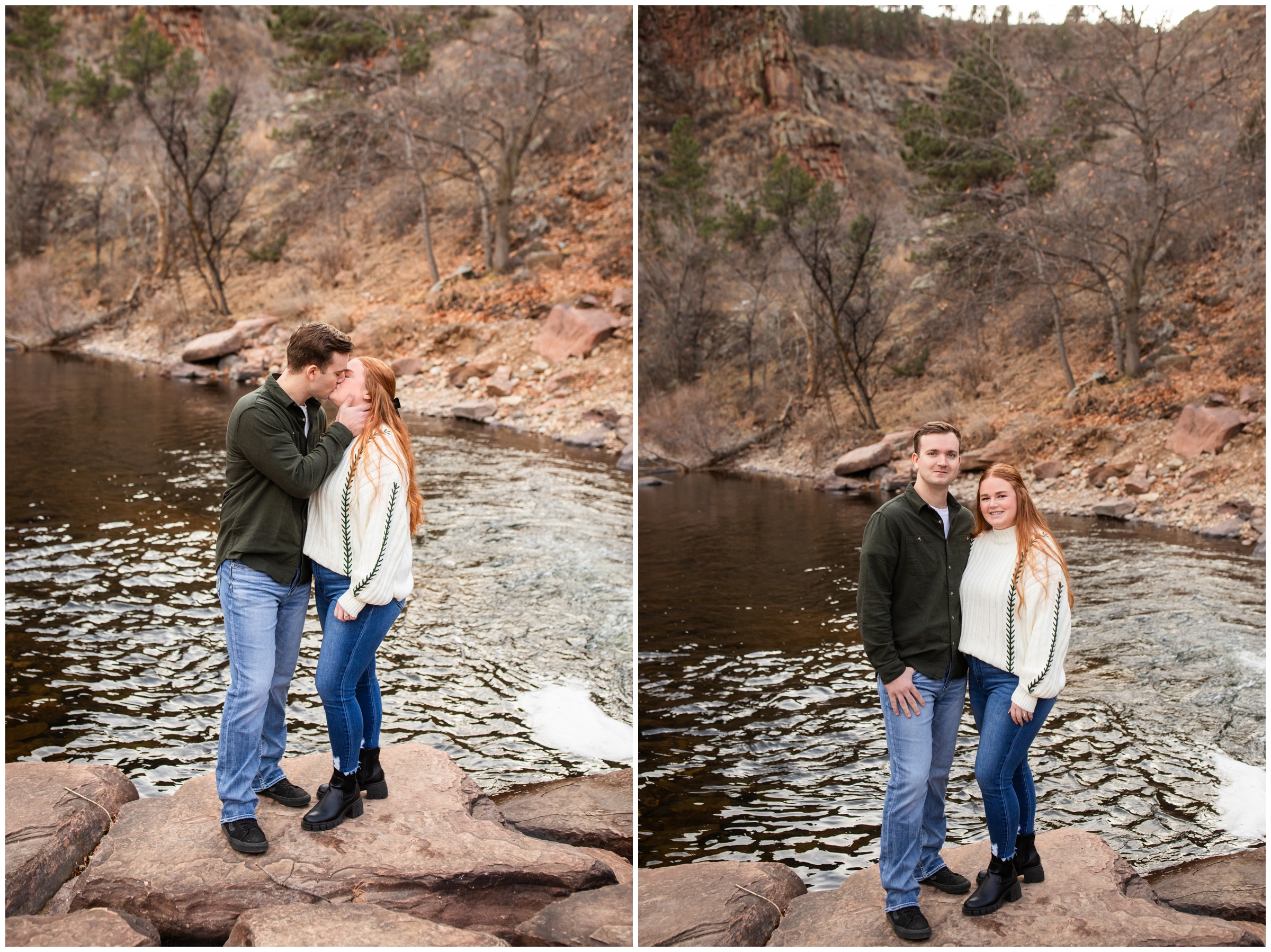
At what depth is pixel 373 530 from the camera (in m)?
2.98

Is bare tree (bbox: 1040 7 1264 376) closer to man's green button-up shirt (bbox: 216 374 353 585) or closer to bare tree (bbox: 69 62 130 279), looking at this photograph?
man's green button-up shirt (bbox: 216 374 353 585)

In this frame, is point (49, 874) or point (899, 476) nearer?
→ point (49, 874)

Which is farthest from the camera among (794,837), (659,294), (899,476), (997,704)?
(659,294)

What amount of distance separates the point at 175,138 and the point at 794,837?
1002 inches

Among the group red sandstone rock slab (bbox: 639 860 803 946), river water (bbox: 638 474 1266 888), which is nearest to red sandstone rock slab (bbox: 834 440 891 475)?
river water (bbox: 638 474 1266 888)

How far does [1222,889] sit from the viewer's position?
343 centimetres

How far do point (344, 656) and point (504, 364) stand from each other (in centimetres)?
A: 1596

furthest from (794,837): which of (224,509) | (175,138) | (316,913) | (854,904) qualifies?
(175,138)

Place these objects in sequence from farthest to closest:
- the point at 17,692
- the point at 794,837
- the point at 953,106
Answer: the point at 953,106 < the point at 17,692 < the point at 794,837

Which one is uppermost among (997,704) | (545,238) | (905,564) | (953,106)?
(953,106)

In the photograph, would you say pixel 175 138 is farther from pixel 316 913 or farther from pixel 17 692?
pixel 316 913

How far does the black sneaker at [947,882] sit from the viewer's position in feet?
10.2

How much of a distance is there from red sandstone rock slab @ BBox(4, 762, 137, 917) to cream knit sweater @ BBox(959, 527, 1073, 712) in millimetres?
2971

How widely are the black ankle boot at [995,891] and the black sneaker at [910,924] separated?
16cm
